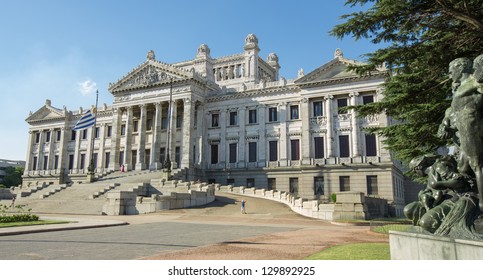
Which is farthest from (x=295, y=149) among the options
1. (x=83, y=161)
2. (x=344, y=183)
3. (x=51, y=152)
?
(x=51, y=152)

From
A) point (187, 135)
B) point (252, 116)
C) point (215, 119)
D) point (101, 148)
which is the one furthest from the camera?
point (101, 148)

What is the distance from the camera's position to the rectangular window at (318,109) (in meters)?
46.4

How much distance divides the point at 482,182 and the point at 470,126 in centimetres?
106

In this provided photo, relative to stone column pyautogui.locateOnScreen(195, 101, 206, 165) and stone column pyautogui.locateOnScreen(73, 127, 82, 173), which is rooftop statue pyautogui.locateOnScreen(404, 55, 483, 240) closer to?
stone column pyautogui.locateOnScreen(195, 101, 206, 165)

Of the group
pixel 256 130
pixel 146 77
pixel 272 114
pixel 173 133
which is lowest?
pixel 173 133

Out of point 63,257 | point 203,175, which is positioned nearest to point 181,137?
point 203,175

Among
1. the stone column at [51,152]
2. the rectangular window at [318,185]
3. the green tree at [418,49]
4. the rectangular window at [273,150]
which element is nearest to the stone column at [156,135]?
the rectangular window at [273,150]

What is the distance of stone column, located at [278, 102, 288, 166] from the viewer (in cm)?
4762

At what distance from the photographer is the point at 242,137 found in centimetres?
5047

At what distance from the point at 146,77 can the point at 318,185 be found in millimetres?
28306

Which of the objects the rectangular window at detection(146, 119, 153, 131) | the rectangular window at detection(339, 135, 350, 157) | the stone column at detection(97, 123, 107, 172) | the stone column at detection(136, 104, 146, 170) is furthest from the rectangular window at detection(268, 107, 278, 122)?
the stone column at detection(97, 123, 107, 172)

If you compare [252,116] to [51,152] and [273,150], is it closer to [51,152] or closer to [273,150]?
[273,150]

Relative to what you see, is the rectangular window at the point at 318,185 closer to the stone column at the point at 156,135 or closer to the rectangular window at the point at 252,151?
the rectangular window at the point at 252,151

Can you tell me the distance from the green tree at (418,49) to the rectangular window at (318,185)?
84.7 feet
